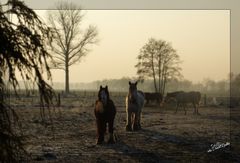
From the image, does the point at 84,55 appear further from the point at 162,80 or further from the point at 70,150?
the point at 70,150

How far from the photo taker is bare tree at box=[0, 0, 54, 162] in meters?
5.11

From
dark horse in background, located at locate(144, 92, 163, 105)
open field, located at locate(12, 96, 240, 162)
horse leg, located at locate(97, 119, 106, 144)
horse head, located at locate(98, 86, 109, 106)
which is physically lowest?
open field, located at locate(12, 96, 240, 162)

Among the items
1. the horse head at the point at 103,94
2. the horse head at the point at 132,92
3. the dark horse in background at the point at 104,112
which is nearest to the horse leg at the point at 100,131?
the dark horse in background at the point at 104,112

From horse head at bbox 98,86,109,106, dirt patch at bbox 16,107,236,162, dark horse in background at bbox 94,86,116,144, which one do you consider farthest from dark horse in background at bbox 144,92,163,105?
horse head at bbox 98,86,109,106

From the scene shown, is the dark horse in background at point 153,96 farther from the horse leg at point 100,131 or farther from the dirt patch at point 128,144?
the horse leg at point 100,131

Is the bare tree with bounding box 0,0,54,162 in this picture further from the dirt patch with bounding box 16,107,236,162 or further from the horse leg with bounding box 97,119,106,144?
the horse leg with bounding box 97,119,106,144

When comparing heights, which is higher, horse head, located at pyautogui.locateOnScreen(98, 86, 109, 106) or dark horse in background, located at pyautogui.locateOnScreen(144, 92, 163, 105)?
horse head, located at pyautogui.locateOnScreen(98, 86, 109, 106)

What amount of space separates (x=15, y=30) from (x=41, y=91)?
85 centimetres

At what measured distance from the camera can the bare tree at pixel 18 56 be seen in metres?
5.11

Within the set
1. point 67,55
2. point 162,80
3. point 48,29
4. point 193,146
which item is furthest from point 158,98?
point 48,29

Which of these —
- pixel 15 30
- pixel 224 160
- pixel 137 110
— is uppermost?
pixel 15 30

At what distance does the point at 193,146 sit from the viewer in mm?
12352

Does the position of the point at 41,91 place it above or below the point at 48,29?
below

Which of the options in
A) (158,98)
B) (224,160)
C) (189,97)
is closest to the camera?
(224,160)
